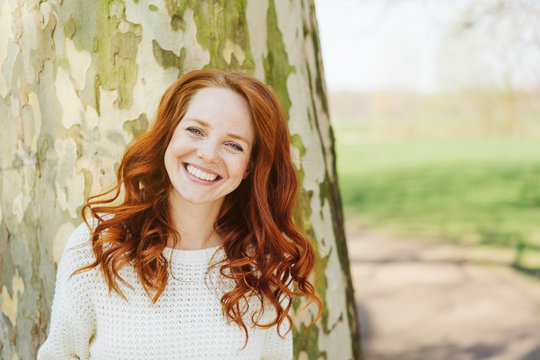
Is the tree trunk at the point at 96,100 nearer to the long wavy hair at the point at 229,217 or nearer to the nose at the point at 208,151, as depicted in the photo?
the long wavy hair at the point at 229,217

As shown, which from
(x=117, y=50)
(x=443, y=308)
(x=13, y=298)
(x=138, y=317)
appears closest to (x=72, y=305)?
(x=138, y=317)

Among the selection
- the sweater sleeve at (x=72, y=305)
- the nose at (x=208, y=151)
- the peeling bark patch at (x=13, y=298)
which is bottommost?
the peeling bark patch at (x=13, y=298)

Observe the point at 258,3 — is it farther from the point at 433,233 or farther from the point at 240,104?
the point at 433,233

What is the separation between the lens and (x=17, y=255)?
2123 mm

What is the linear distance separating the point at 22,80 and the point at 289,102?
41.4 inches

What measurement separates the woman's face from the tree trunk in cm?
30

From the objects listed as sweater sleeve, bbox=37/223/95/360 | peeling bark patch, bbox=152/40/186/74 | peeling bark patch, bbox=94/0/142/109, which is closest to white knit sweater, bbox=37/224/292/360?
sweater sleeve, bbox=37/223/95/360

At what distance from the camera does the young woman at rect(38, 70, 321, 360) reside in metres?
1.63

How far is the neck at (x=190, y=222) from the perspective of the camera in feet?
5.85

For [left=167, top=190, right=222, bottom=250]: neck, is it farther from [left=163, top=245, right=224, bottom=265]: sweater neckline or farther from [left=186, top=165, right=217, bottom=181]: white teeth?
[left=186, top=165, right=217, bottom=181]: white teeth

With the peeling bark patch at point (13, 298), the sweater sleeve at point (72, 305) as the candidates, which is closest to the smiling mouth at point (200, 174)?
the sweater sleeve at point (72, 305)

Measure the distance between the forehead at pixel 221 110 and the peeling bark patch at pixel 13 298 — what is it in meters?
1.10

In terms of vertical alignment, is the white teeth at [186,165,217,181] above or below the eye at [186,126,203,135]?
below

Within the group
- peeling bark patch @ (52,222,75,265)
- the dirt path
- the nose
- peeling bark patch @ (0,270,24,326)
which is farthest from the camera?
the dirt path
